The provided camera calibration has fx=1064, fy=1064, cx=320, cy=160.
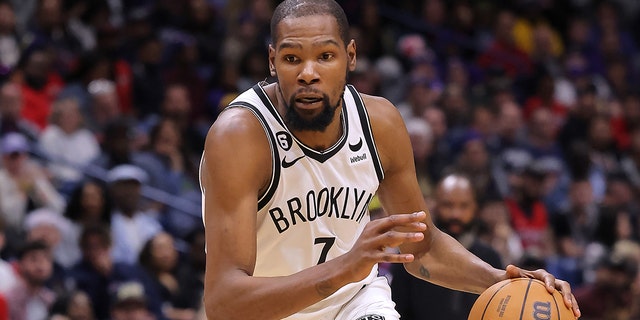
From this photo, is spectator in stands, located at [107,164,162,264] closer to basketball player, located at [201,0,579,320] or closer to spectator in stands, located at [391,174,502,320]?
spectator in stands, located at [391,174,502,320]

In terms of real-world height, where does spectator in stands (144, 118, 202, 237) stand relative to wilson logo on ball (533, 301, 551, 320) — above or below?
above

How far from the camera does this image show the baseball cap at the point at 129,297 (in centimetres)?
783

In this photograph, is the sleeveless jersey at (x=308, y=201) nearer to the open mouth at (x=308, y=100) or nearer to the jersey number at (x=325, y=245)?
the jersey number at (x=325, y=245)

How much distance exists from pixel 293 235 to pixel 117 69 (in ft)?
22.6

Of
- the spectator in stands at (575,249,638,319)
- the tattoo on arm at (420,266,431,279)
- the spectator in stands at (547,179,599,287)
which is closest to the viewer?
the tattoo on arm at (420,266,431,279)

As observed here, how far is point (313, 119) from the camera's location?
4324mm

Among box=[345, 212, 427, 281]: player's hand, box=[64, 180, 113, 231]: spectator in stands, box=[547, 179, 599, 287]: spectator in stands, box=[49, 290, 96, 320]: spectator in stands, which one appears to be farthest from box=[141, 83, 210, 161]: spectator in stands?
box=[345, 212, 427, 281]: player's hand

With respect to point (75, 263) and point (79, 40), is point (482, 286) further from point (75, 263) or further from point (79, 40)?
point (79, 40)

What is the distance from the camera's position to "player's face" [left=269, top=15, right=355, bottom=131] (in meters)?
4.18

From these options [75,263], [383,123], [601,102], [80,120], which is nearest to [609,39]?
[601,102]

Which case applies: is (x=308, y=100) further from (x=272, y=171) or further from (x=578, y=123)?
(x=578, y=123)

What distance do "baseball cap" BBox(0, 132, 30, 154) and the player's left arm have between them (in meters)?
→ 4.69

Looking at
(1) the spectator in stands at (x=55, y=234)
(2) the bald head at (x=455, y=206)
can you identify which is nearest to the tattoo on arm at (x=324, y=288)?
(2) the bald head at (x=455, y=206)

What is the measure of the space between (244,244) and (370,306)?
0.72 m
